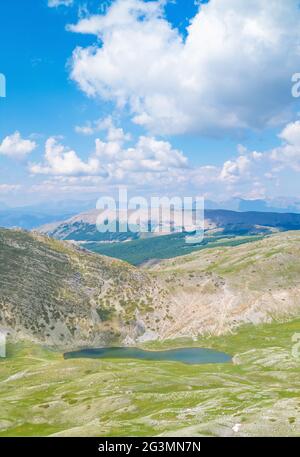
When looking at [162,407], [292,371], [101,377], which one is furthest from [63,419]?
[292,371]

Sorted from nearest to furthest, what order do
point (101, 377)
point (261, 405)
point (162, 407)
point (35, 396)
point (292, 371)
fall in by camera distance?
point (261, 405) < point (162, 407) < point (35, 396) < point (101, 377) < point (292, 371)

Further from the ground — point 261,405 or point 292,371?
point 261,405
